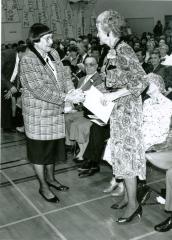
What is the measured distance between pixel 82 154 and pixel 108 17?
83.4 inches

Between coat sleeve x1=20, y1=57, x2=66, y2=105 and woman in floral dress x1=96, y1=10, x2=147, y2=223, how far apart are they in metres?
0.55

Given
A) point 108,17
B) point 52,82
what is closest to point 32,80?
point 52,82

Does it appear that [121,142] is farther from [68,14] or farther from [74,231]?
[68,14]

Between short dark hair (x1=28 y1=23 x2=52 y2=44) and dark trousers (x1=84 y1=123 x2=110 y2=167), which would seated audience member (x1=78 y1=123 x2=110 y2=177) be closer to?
dark trousers (x1=84 y1=123 x2=110 y2=167)

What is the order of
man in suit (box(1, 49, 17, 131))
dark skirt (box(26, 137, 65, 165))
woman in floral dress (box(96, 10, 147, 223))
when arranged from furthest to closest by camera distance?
man in suit (box(1, 49, 17, 131)) < dark skirt (box(26, 137, 65, 165)) < woman in floral dress (box(96, 10, 147, 223))

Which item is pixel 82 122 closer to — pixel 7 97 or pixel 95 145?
pixel 95 145

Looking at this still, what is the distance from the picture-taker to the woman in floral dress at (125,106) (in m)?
2.55

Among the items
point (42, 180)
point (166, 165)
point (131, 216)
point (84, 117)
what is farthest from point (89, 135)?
point (131, 216)

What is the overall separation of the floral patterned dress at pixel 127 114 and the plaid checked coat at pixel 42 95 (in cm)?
58

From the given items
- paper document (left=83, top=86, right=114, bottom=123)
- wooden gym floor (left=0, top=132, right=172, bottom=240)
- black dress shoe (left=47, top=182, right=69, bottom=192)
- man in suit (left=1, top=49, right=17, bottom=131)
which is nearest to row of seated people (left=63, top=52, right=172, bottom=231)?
wooden gym floor (left=0, top=132, right=172, bottom=240)

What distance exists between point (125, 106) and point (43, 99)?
2.44 ft

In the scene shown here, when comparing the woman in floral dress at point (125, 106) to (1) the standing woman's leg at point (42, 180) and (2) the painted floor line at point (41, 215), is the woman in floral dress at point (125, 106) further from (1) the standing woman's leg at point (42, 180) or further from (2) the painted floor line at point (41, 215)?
(1) the standing woman's leg at point (42, 180)

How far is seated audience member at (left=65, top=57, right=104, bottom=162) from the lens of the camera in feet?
13.5

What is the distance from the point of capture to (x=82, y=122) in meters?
4.21
